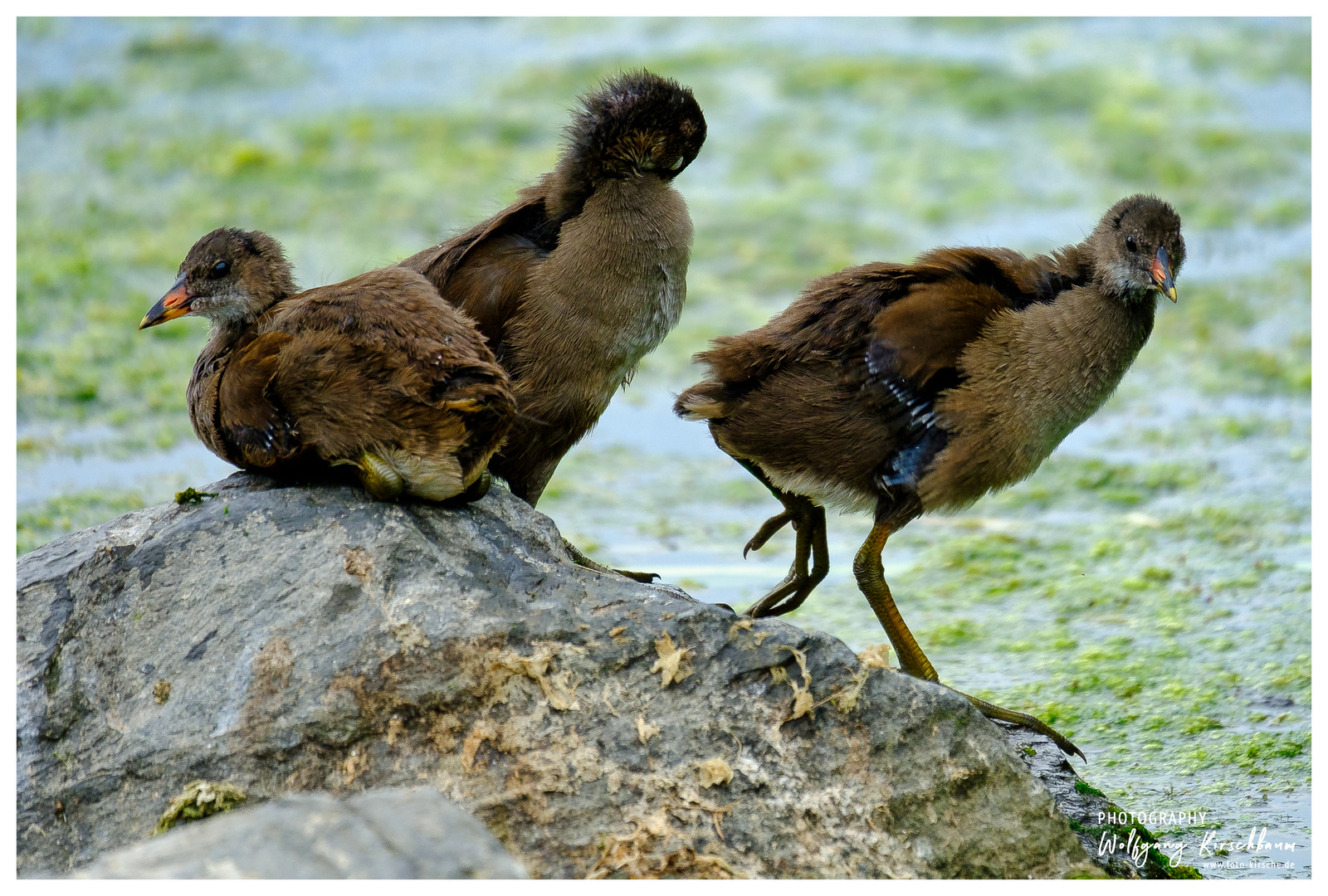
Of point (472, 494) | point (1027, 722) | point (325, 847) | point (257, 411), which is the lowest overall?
point (1027, 722)

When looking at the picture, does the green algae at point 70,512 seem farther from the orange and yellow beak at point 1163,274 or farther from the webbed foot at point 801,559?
the orange and yellow beak at point 1163,274

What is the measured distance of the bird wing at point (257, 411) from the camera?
4.48m

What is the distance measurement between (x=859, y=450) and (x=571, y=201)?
1.31 metres

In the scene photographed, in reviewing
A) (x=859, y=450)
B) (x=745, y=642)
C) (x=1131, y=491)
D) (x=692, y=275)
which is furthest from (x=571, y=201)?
(x=692, y=275)

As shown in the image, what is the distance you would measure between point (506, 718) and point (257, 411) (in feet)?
3.97

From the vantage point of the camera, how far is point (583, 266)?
515 cm

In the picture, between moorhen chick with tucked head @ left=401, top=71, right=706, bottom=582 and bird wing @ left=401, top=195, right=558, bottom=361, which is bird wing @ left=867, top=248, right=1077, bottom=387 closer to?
moorhen chick with tucked head @ left=401, top=71, right=706, bottom=582

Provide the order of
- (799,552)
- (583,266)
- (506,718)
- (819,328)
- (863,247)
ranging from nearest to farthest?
(506,718)
(819,328)
(583,266)
(799,552)
(863,247)

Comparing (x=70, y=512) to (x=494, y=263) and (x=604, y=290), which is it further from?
(x=604, y=290)

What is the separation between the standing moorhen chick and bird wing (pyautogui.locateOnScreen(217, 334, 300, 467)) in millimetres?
799

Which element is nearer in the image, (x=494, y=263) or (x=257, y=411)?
(x=257, y=411)

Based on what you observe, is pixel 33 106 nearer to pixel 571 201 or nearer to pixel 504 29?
pixel 504 29

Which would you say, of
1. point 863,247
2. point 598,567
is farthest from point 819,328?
point 863,247
